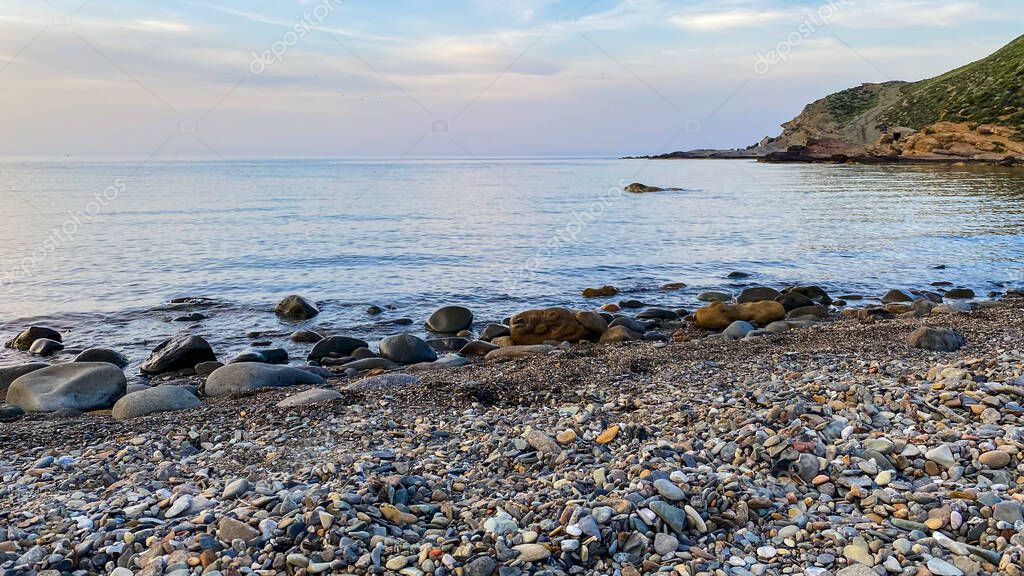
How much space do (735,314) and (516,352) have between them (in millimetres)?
5036

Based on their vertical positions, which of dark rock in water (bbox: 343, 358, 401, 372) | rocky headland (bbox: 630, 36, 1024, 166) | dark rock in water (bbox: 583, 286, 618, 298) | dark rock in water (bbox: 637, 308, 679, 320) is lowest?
dark rock in water (bbox: 637, 308, 679, 320)

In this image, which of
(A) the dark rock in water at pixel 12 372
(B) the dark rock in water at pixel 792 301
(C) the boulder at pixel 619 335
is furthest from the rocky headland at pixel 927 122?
(A) the dark rock in water at pixel 12 372

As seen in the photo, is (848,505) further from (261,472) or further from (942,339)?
(942,339)

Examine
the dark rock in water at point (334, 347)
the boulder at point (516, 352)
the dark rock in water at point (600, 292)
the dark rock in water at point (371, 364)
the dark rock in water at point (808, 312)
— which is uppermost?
the dark rock in water at point (334, 347)

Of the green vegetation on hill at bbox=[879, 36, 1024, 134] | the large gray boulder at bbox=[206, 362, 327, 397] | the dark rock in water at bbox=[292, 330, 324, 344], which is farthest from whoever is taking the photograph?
the green vegetation on hill at bbox=[879, 36, 1024, 134]

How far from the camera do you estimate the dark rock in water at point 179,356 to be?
11461mm

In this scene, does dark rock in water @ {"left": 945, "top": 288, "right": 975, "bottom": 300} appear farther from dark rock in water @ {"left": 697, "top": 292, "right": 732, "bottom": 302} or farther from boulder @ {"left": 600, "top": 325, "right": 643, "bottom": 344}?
boulder @ {"left": 600, "top": 325, "right": 643, "bottom": 344}

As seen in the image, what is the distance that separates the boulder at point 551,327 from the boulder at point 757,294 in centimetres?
485

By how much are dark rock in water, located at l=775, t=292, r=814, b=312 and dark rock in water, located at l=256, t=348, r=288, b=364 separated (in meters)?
10.3

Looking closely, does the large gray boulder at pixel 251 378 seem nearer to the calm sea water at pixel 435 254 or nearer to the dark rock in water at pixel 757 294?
the calm sea water at pixel 435 254

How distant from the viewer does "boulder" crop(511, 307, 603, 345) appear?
13.2 meters

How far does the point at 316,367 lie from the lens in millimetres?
11406

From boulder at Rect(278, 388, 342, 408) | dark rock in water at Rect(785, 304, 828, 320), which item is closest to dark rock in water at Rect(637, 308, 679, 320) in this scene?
dark rock in water at Rect(785, 304, 828, 320)

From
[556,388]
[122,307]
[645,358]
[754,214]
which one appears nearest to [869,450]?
[556,388]
